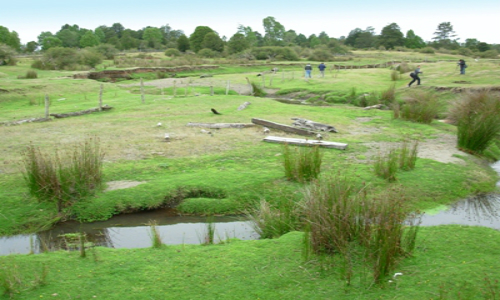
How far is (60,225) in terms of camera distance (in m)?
7.19

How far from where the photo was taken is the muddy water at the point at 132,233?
652 cm

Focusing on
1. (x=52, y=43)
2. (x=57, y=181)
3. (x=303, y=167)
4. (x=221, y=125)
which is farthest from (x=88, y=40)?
(x=303, y=167)

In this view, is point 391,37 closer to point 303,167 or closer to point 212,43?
point 212,43

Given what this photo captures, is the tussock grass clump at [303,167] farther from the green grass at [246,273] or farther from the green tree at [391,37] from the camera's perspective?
the green tree at [391,37]

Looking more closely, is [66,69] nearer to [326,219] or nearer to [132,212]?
[132,212]

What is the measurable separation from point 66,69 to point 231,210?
33642mm

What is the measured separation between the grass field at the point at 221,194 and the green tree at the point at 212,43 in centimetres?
5125

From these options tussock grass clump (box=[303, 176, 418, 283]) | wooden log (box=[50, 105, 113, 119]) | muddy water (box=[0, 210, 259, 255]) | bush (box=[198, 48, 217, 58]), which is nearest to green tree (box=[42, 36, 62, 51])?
bush (box=[198, 48, 217, 58])

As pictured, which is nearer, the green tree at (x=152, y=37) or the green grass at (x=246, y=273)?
the green grass at (x=246, y=273)

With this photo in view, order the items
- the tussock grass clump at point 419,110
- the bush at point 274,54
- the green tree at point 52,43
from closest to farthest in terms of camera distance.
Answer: the tussock grass clump at point 419,110, the green tree at point 52,43, the bush at point 274,54

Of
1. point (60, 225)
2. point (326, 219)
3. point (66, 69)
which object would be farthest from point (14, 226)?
point (66, 69)

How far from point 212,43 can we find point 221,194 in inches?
2511

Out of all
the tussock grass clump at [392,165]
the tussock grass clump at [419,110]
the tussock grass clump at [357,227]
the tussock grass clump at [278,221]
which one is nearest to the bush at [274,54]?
the tussock grass clump at [419,110]

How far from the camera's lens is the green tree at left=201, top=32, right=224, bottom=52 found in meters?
68.9
